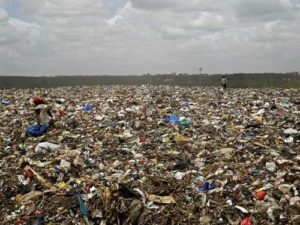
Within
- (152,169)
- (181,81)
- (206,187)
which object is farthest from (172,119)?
(181,81)

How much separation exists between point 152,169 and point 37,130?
3.71 meters

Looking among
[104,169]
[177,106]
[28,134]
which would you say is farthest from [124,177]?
[177,106]

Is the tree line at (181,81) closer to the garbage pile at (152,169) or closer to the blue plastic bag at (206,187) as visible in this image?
the garbage pile at (152,169)

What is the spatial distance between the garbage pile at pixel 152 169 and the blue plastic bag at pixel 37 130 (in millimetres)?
84

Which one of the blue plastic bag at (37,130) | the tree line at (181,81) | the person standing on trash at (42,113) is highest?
the person standing on trash at (42,113)

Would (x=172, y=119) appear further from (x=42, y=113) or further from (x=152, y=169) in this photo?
(x=152, y=169)

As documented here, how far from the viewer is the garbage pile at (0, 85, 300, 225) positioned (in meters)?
5.79

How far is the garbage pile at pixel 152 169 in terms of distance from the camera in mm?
5789

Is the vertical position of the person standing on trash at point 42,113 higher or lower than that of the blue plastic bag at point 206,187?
higher

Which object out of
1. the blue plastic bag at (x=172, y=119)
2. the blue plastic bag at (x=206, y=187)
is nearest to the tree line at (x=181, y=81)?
the blue plastic bag at (x=172, y=119)

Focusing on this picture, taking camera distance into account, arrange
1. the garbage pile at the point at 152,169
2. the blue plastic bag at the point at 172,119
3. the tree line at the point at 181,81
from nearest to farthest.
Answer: the garbage pile at the point at 152,169 → the blue plastic bag at the point at 172,119 → the tree line at the point at 181,81

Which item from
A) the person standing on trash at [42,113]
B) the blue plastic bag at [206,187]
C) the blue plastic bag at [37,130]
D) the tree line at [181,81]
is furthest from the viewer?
the tree line at [181,81]

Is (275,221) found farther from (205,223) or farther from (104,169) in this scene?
(104,169)

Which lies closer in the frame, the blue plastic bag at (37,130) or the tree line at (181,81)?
the blue plastic bag at (37,130)
